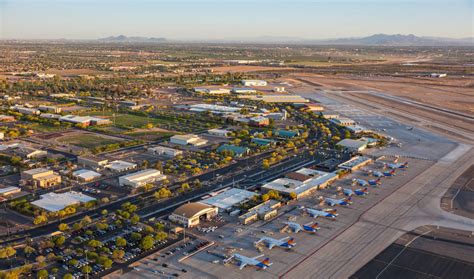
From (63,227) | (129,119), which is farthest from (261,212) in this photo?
(129,119)

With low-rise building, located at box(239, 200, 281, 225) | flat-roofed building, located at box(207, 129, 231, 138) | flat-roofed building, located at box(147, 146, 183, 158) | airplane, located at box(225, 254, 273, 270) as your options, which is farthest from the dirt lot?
airplane, located at box(225, 254, 273, 270)

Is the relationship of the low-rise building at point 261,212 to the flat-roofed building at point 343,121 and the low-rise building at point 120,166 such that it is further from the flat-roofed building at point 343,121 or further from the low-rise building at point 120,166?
the flat-roofed building at point 343,121

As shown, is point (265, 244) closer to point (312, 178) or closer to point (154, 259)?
point (154, 259)

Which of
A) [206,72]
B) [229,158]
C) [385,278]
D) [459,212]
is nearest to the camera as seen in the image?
[385,278]

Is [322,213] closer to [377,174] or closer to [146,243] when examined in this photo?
[377,174]

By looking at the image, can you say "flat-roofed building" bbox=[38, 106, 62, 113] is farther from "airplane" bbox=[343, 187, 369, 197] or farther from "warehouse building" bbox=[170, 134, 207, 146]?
"airplane" bbox=[343, 187, 369, 197]

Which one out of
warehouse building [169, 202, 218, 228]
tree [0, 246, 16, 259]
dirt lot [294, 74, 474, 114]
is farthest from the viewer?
dirt lot [294, 74, 474, 114]

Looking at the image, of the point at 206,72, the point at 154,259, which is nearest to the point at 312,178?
the point at 154,259
